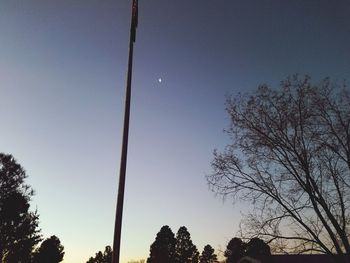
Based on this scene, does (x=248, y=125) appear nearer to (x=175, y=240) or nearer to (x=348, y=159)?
(x=348, y=159)

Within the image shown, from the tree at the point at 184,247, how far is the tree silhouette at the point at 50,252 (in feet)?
85.4

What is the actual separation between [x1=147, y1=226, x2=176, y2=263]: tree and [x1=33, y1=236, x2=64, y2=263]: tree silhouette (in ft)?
64.8

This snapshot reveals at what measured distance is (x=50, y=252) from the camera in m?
61.3

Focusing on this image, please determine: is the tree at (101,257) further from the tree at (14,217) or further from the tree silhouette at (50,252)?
the tree at (14,217)

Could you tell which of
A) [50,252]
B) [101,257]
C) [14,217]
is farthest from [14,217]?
[101,257]

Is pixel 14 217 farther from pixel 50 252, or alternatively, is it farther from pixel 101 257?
pixel 101 257

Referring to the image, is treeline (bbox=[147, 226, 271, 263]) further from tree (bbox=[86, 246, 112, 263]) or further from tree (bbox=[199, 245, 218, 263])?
tree (bbox=[86, 246, 112, 263])

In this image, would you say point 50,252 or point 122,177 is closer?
point 122,177

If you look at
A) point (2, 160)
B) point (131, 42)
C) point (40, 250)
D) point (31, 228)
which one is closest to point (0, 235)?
point (31, 228)

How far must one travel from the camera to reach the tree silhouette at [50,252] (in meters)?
59.1

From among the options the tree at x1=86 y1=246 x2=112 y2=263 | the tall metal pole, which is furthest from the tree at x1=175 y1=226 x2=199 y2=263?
the tall metal pole

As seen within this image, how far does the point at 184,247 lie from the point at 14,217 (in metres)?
43.5

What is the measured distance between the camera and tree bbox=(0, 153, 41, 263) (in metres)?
31.5

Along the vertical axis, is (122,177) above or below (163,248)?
below
